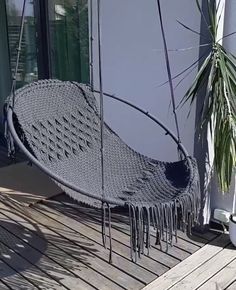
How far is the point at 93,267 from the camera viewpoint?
2475 millimetres

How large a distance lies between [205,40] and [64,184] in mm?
1315

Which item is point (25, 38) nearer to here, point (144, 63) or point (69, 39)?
point (69, 39)

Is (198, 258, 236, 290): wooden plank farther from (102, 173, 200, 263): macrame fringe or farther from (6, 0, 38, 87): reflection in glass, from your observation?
(6, 0, 38, 87): reflection in glass

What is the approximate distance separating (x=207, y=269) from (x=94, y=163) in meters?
0.96

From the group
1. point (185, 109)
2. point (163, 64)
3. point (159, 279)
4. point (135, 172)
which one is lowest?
point (159, 279)

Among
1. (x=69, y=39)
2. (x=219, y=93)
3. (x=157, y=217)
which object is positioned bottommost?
(x=157, y=217)

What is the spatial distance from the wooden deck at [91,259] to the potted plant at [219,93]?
510 millimetres

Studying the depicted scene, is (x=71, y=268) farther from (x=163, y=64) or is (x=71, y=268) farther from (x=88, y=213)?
(x=163, y=64)

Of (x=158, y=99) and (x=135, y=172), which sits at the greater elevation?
(x=158, y=99)

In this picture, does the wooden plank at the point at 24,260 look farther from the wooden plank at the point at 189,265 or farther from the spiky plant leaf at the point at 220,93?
the spiky plant leaf at the point at 220,93

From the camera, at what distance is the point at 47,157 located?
2338 millimetres

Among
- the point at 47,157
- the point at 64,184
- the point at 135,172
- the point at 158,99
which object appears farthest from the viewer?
the point at 158,99

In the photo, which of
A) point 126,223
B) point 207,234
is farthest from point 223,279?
point 126,223

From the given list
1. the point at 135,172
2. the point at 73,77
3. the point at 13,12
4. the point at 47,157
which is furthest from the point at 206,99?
the point at 13,12
